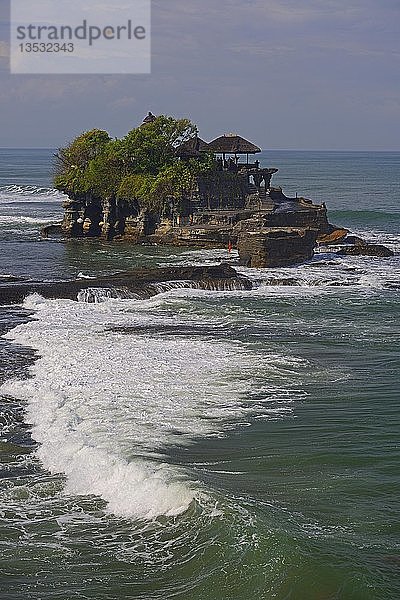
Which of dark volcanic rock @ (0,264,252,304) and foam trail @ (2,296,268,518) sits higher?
dark volcanic rock @ (0,264,252,304)

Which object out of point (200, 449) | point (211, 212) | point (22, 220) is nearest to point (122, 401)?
point (200, 449)

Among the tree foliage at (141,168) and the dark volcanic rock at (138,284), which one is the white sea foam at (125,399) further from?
the tree foliage at (141,168)

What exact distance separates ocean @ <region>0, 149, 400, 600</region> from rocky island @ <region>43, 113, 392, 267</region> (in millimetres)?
17791

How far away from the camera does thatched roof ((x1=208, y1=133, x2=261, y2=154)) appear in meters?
58.2

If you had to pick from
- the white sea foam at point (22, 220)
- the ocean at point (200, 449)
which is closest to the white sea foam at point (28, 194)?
the white sea foam at point (22, 220)

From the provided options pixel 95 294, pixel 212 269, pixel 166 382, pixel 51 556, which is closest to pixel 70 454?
pixel 51 556

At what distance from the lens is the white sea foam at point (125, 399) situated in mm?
16297

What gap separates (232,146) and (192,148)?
8.69 ft

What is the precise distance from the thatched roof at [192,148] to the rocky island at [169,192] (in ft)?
0.21

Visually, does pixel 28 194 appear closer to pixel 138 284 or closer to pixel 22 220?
pixel 22 220

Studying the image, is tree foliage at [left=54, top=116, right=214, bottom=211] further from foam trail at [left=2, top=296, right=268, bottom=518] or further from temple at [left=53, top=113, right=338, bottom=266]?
foam trail at [left=2, top=296, right=268, bottom=518]

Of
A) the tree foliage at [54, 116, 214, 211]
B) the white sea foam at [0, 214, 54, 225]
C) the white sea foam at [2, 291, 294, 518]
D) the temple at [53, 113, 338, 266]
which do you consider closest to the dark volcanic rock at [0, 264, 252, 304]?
the white sea foam at [2, 291, 294, 518]

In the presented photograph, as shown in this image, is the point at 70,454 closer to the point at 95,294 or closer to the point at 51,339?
the point at 51,339

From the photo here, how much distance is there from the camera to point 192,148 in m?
58.1
